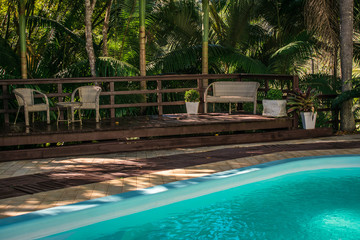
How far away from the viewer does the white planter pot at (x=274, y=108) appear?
27.5 ft

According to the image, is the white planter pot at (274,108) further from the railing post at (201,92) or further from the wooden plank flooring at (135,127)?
the railing post at (201,92)

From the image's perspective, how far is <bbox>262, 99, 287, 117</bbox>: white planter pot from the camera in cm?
838

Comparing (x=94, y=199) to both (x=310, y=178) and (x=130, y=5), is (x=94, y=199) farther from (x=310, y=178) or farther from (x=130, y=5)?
(x=130, y=5)

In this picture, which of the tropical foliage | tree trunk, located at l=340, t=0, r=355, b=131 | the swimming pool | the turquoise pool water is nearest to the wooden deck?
tree trunk, located at l=340, t=0, r=355, b=131

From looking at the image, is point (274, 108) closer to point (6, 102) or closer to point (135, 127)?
point (135, 127)

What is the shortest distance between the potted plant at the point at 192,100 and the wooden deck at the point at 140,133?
244 millimetres

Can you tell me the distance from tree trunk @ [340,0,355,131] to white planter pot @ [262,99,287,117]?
5.47ft

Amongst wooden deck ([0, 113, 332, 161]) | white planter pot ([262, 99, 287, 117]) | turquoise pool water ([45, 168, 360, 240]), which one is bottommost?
turquoise pool water ([45, 168, 360, 240])

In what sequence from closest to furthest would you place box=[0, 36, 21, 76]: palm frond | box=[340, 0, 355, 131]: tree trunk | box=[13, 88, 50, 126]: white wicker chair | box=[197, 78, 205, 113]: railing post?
box=[13, 88, 50, 126]: white wicker chair → box=[340, 0, 355, 131]: tree trunk → box=[197, 78, 205, 113]: railing post → box=[0, 36, 21, 76]: palm frond

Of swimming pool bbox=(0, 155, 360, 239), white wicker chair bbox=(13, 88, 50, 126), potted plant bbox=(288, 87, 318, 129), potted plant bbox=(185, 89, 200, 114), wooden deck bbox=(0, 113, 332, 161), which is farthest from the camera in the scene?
potted plant bbox=(185, 89, 200, 114)

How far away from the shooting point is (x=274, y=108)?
848cm

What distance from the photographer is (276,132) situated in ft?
26.8

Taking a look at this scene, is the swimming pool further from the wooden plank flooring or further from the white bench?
the white bench

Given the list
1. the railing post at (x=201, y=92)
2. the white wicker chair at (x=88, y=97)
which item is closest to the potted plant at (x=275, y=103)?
the railing post at (x=201, y=92)
